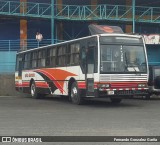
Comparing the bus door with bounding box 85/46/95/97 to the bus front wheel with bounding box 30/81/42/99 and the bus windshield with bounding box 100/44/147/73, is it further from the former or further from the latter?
the bus front wheel with bounding box 30/81/42/99

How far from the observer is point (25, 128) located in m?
11.7

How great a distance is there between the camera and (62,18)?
3584cm

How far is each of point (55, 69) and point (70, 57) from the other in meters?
1.89

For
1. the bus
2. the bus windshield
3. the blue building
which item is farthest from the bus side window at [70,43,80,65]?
the blue building

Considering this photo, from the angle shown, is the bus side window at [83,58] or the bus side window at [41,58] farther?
the bus side window at [41,58]

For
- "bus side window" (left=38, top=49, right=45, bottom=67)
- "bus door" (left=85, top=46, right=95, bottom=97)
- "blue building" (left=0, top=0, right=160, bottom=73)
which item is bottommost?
"bus door" (left=85, top=46, right=95, bottom=97)

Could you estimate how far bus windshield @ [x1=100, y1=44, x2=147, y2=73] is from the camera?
1819 cm

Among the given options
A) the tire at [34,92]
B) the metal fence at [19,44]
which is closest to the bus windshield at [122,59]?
the tire at [34,92]

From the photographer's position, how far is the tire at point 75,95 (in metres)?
19.5

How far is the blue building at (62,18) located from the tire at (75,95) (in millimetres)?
15608

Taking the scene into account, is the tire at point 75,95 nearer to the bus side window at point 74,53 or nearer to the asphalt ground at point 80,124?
the bus side window at point 74,53

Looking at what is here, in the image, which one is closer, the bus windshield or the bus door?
the bus windshield

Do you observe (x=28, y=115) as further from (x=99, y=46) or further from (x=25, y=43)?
(x=25, y=43)

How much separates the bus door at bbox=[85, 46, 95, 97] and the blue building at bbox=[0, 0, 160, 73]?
1669 centimetres
